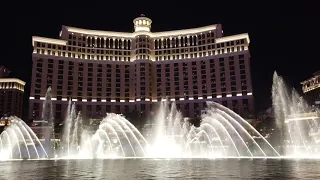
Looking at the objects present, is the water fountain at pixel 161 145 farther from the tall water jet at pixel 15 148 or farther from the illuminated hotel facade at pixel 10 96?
the illuminated hotel facade at pixel 10 96

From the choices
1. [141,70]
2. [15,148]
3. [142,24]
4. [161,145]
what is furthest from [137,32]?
[15,148]

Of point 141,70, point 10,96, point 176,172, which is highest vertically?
point 141,70

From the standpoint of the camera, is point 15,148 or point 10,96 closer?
point 15,148

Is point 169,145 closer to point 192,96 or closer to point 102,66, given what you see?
point 192,96

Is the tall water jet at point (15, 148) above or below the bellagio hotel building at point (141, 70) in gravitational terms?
below

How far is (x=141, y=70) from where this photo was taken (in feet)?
429

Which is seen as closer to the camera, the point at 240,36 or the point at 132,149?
the point at 132,149

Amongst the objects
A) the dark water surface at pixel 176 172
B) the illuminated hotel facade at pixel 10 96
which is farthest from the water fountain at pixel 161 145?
the illuminated hotel facade at pixel 10 96

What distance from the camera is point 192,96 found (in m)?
129

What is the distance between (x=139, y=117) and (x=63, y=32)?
187ft

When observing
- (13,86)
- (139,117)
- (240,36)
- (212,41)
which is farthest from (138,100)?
(13,86)

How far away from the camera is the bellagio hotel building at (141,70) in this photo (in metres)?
124

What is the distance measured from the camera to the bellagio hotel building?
406 ft

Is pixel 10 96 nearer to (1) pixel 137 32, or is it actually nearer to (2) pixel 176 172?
(1) pixel 137 32
